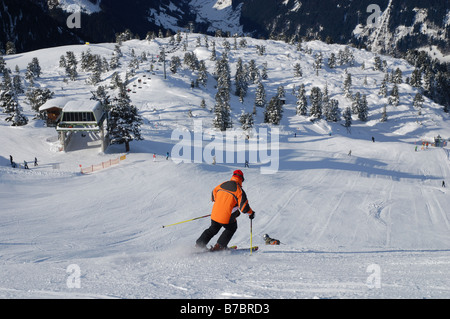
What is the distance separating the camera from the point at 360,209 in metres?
19.3

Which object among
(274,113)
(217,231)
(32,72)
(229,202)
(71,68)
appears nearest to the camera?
(229,202)

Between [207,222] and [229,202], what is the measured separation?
26.4 feet

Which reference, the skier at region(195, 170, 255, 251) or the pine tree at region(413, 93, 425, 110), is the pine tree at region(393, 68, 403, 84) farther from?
the skier at region(195, 170, 255, 251)

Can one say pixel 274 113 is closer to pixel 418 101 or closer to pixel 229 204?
pixel 418 101

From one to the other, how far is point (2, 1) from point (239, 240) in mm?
201591

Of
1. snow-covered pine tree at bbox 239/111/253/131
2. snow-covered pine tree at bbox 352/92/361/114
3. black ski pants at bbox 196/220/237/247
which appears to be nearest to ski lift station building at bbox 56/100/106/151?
black ski pants at bbox 196/220/237/247

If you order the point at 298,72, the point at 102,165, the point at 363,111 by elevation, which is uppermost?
the point at 298,72

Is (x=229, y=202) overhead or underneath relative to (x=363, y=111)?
underneath

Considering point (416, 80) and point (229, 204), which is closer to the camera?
point (229, 204)

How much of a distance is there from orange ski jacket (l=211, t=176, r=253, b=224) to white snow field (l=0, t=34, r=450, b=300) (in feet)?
3.33

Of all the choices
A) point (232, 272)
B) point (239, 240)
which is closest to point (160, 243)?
point (239, 240)

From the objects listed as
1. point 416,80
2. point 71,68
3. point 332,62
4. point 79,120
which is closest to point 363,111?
point 416,80

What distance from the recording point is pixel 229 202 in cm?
700
